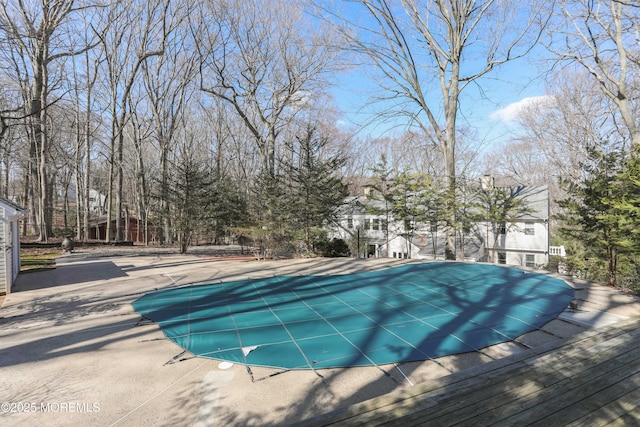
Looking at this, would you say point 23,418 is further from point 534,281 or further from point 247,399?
point 534,281

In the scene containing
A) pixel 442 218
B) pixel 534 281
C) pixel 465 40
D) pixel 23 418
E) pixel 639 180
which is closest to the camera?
pixel 23 418

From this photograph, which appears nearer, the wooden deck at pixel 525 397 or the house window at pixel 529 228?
the wooden deck at pixel 525 397

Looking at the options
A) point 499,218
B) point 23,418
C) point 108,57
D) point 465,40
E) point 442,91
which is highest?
point 108,57

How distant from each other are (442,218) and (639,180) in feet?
19.1

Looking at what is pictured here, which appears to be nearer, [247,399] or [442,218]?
[247,399]

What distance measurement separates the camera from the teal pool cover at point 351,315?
3.06 metres

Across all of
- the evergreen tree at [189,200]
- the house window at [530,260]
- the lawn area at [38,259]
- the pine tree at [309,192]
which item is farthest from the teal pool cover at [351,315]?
the house window at [530,260]

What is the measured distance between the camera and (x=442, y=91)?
1059cm

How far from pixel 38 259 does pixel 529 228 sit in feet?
66.0

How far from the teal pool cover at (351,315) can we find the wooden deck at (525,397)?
2.20 feet

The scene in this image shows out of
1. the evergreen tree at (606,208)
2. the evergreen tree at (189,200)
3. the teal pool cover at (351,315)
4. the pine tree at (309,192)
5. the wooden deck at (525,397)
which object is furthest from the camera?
the evergreen tree at (189,200)

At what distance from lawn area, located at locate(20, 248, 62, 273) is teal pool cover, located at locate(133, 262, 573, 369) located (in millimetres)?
5184

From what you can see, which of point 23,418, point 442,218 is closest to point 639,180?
point 442,218

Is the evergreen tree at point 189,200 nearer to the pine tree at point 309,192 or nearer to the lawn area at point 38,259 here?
the pine tree at point 309,192
